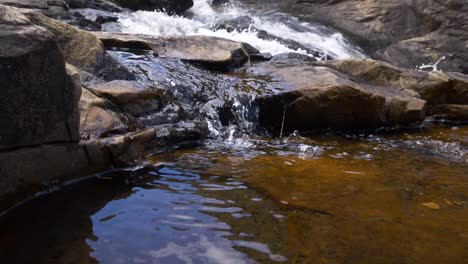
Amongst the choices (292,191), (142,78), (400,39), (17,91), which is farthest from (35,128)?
(400,39)

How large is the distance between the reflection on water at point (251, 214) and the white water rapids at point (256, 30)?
21.7 ft

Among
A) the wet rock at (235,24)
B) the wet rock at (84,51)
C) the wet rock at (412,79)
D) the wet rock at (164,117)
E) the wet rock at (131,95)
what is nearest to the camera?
the wet rock at (131,95)

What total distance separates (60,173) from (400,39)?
38.3 feet

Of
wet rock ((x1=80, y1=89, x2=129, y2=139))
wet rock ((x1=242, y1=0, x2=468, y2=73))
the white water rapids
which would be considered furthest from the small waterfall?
wet rock ((x1=80, y1=89, x2=129, y2=139))

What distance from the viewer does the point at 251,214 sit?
2.72m

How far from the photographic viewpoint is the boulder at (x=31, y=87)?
247 centimetres

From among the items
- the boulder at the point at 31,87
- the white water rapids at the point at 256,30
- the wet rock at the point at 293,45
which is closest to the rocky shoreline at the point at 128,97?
the boulder at the point at 31,87

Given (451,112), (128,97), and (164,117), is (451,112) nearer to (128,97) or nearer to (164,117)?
(164,117)

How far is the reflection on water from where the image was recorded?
2246mm

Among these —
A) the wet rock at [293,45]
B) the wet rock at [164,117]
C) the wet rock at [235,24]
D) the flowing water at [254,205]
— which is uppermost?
the wet rock at [235,24]

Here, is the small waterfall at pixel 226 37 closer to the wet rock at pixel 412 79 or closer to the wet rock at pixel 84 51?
the wet rock at pixel 84 51

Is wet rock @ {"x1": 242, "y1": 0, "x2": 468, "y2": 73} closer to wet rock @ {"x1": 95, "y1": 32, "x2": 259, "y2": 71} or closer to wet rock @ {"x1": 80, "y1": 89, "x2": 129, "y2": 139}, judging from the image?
wet rock @ {"x1": 95, "y1": 32, "x2": 259, "y2": 71}

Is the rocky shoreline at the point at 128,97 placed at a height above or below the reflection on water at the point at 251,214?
above

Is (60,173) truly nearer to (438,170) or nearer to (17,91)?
(17,91)
